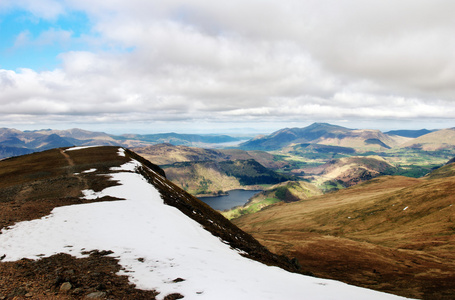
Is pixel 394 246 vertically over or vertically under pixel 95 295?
under

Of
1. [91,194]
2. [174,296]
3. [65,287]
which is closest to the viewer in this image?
[65,287]

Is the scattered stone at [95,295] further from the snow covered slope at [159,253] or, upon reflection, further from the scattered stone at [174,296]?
the scattered stone at [174,296]

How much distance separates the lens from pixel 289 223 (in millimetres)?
129000

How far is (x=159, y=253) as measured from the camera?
56.6 feet

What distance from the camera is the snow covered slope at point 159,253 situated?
1297cm

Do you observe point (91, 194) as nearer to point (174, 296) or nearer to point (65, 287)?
point (65, 287)

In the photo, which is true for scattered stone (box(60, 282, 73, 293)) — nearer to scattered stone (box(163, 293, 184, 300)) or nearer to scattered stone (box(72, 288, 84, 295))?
scattered stone (box(72, 288, 84, 295))

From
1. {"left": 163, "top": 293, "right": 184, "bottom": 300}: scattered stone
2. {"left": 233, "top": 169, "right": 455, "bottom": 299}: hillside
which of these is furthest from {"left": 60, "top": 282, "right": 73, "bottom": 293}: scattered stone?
{"left": 233, "top": 169, "right": 455, "bottom": 299}: hillside

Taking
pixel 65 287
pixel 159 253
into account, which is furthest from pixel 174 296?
pixel 159 253

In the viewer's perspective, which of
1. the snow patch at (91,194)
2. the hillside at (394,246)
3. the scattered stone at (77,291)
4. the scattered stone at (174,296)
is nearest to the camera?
the scattered stone at (77,291)

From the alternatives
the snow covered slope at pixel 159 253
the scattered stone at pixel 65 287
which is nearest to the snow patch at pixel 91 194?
the snow covered slope at pixel 159 253

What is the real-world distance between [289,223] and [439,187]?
2757 inches

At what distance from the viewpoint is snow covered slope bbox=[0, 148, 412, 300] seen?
42.5 feet

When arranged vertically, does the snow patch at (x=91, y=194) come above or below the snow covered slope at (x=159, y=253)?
below
